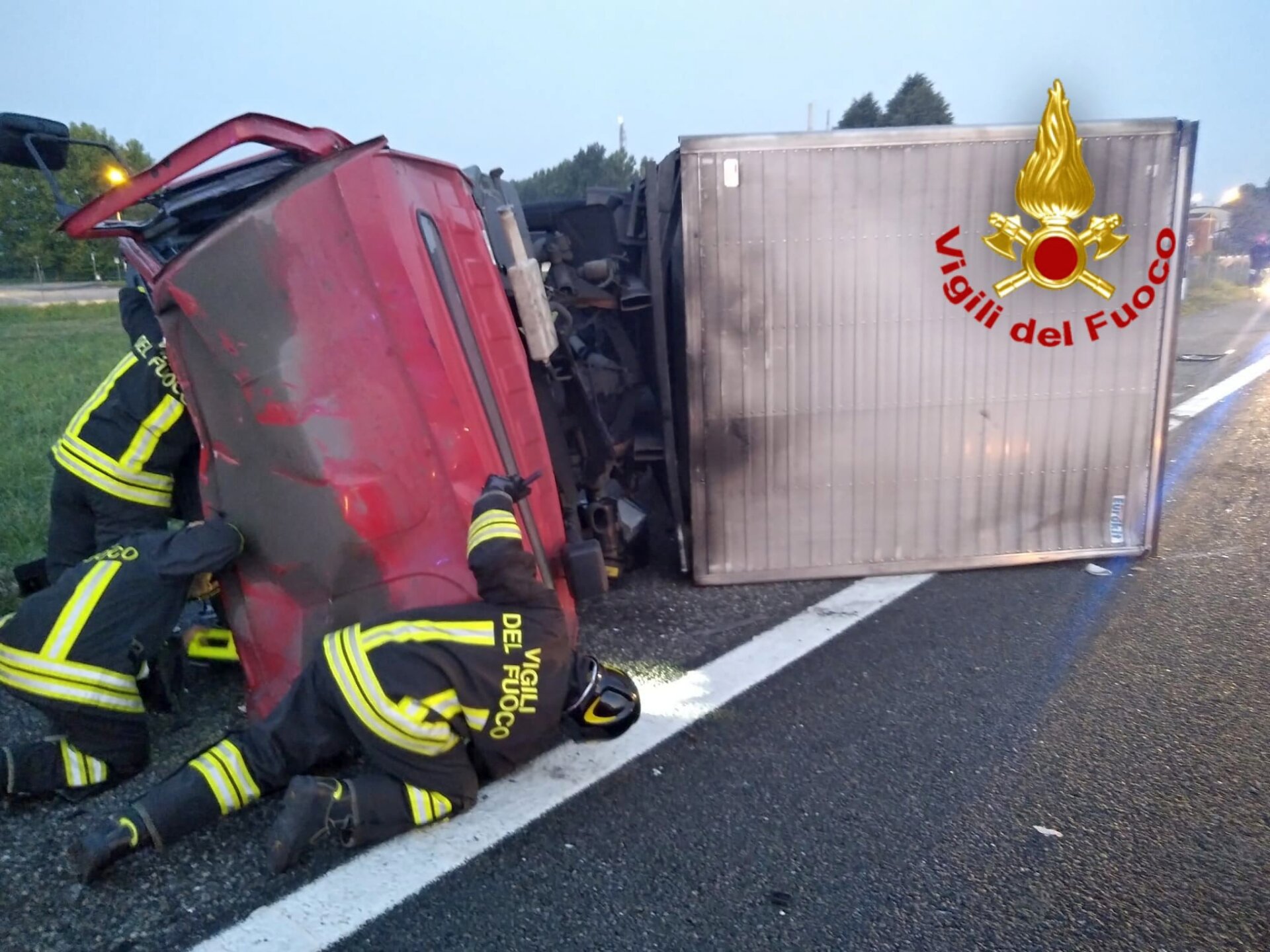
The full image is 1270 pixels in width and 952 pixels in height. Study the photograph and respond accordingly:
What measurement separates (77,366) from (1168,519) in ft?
40.1

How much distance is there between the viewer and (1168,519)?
5.39 metres

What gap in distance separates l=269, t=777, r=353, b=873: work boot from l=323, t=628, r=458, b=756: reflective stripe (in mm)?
177

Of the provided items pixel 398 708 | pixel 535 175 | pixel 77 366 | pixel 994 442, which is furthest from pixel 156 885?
pixel 535 175

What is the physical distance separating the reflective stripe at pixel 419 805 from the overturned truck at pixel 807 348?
1.91 ft

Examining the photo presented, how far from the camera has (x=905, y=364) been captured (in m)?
4.37

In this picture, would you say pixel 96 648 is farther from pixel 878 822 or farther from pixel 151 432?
pixel 878 822

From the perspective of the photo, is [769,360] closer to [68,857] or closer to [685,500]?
[685,500]

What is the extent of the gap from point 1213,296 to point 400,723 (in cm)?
2570

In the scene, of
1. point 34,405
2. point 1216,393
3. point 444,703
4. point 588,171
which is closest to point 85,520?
point 444,703

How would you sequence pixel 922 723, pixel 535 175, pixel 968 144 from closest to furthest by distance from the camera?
1. pixel 922 723
2. pixel 968 144
3. pixel 535 175

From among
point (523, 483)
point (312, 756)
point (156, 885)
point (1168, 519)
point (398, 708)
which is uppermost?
point (523, 483)

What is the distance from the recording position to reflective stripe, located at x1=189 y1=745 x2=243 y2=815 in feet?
8.13

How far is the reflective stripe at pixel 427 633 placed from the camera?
251cm

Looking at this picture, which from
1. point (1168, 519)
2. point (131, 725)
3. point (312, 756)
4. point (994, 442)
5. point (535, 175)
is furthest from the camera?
point (535, 175)
